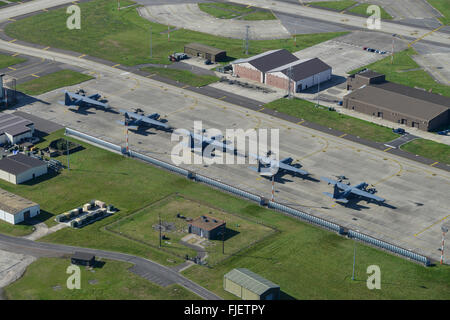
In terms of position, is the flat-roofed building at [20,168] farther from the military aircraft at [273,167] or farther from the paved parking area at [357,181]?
the military aircraft at [273,167]

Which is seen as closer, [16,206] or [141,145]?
[16,206]

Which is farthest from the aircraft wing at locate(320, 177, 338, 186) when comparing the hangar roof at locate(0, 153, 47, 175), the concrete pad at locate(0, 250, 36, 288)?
the concrete pad at locate(0, 250, 36, 288)

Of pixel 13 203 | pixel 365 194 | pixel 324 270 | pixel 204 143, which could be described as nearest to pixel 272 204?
pixel 365 194

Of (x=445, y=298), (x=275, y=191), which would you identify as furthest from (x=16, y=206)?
(x=445, y=298)

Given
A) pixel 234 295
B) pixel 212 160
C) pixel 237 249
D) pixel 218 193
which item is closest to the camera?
pixel 234 295

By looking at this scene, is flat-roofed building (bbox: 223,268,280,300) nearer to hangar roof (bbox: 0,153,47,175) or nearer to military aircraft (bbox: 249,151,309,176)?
military aircraft (bbox: 249,151,309,176)

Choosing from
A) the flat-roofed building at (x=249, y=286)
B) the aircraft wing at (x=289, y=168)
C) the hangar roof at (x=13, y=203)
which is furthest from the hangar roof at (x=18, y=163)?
the flat-roofed building at (x=249, y=286)

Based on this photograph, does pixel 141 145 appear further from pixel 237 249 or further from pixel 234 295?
pixel 234 295
